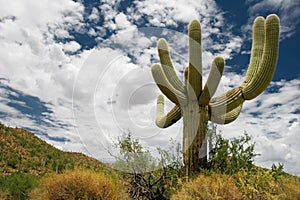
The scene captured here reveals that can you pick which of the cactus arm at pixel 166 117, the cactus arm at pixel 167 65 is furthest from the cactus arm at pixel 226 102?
the cactus arm at pixel 166 117

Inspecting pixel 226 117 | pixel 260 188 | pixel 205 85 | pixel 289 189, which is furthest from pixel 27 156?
pixel 289 189

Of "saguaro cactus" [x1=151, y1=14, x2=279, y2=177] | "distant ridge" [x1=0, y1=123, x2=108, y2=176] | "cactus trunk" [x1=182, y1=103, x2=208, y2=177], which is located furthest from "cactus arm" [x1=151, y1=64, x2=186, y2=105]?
"distant ridge" [x1=0, y1=123, x2=108, y2=176]

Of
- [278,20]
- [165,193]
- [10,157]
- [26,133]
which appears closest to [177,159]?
[165,193]

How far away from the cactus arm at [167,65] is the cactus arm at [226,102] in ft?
3.41

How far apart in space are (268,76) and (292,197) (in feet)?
10.4

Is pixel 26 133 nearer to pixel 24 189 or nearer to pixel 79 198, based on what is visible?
pixel 24 189

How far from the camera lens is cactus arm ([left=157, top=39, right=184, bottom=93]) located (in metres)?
9.88

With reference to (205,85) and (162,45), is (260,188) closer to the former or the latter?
(205,85)

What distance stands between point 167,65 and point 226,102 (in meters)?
2.11

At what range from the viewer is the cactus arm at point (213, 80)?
878cm

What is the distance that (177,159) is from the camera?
1021cm

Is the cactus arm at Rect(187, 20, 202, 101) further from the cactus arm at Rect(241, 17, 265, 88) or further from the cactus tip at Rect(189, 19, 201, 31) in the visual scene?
the cactus arm at Rect(241, 17, 265, 88)

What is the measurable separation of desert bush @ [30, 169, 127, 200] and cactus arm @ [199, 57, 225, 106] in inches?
143

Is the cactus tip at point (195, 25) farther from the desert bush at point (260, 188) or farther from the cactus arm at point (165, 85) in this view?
the desert bush at point (260, 188)
